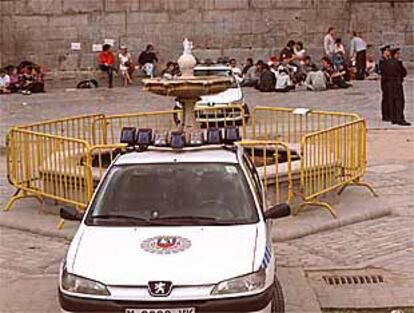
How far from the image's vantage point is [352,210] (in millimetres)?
10969

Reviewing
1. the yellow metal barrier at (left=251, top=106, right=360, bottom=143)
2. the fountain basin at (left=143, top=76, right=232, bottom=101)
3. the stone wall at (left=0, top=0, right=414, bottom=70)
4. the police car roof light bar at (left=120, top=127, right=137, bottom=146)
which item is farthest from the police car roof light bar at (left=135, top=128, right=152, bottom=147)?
the stone wall at (left=0, top=0, right=414, bottom=70)

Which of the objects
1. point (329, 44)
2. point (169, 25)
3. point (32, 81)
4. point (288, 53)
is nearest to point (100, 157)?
point (32, 81)

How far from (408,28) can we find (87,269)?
28.9 meters

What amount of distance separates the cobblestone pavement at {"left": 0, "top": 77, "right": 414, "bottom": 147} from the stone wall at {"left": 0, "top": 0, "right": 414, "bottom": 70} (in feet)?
9.07

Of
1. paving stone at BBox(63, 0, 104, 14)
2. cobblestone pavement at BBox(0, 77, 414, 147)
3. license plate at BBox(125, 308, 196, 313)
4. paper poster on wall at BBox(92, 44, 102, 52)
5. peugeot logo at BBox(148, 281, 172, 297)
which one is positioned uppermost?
paving stone at BBox(63, 0, 104, 14)

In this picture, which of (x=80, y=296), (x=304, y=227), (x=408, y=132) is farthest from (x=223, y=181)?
(x=408, y=132)

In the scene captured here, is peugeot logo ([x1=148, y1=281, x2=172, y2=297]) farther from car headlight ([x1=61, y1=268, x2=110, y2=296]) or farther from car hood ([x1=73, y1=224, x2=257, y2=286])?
car headlight ([x1=61, y1=268, x2=110, y2=296])

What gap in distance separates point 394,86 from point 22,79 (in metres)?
14.2

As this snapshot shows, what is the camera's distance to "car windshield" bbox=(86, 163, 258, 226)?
6.96 m

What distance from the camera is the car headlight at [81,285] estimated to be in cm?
608

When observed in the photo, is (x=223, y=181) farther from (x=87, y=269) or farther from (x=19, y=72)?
(x=19, y=72)

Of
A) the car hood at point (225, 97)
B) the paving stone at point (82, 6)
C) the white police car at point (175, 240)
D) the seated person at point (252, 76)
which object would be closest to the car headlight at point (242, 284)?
the white police car at point (175, 240)

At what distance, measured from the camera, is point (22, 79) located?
30094 mm

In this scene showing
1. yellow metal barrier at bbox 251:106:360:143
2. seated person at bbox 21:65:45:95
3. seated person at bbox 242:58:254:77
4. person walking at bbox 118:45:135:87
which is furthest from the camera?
person walking at bbox 118:45:135:87
